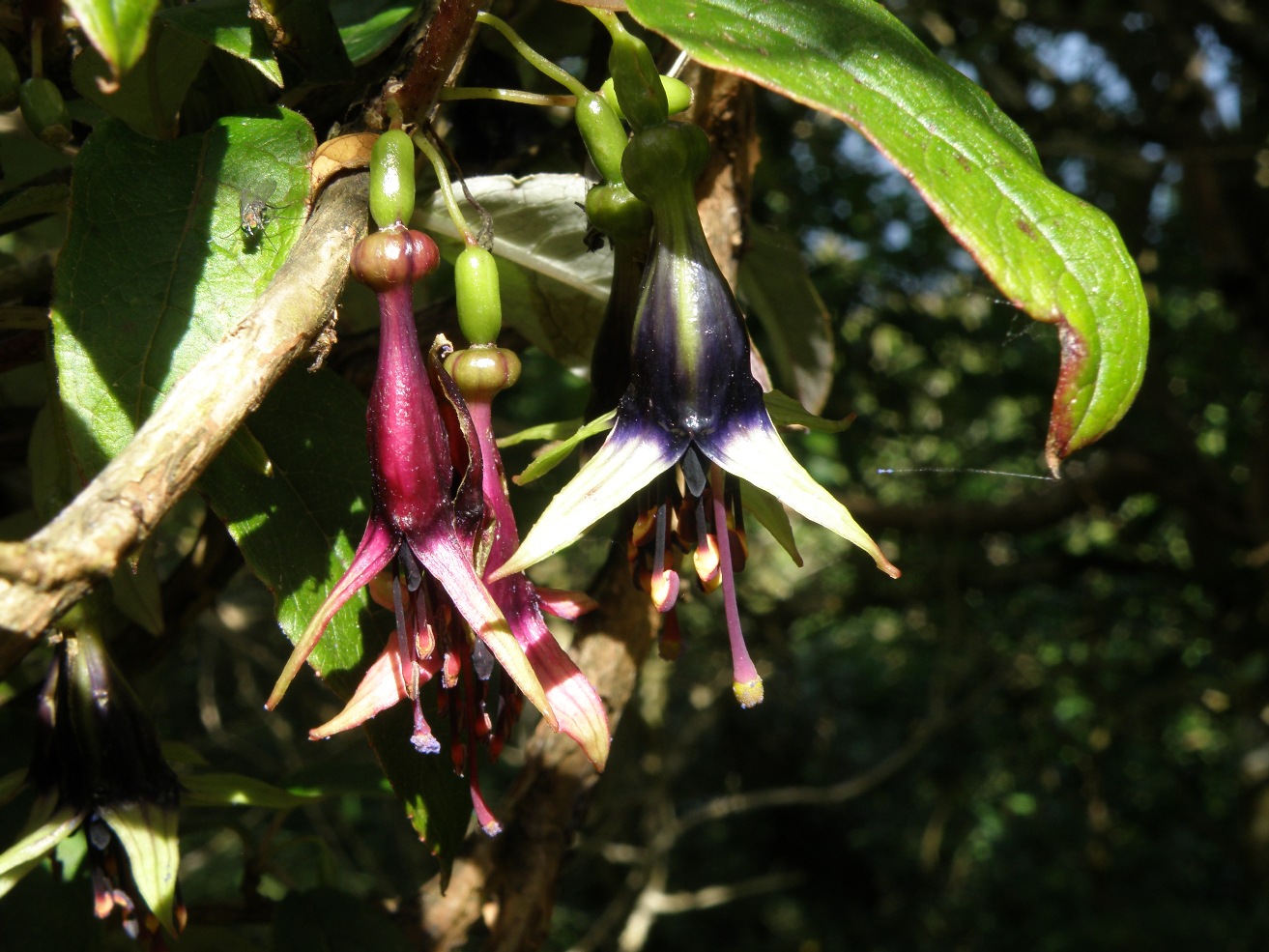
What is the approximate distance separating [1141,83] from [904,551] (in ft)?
3.81

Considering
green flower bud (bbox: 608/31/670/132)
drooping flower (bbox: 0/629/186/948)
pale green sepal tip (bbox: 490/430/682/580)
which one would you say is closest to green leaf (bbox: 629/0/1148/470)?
green flower bud (bbox: 608/31/670/132)

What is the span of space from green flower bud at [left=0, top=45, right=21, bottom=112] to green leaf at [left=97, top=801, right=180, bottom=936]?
1.19 feet

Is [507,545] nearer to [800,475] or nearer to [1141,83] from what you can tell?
[800,475]

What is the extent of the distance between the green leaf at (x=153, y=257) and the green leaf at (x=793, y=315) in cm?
48

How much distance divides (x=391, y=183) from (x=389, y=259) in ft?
0.10

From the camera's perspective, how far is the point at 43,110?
1.80 ft

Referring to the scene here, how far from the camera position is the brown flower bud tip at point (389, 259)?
44 centimetres

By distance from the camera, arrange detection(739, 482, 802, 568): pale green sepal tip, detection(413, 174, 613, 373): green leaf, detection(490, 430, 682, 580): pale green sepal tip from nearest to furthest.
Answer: detection(490, 430, 682, 580): pale green sepal tip, detection(739, 482, 802, 568): pale green sepal tip, detection(413, 174, 613, 373): green leaf

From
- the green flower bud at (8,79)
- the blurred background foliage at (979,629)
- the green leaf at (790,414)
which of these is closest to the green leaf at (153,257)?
the green flower bud at (8,79)

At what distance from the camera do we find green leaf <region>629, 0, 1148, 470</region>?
390mm

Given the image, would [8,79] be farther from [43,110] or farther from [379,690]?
[379,690]

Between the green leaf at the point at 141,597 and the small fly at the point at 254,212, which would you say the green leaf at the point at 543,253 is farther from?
the green leaf at the point at 141,597

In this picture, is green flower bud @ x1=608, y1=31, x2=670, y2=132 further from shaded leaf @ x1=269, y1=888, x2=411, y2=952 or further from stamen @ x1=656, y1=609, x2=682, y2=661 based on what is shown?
shaded leaf @ x1=269, y1=888, x2=411, y2=952

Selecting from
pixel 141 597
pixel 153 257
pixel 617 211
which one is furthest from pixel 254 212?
pixel 141 597
